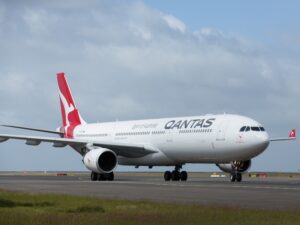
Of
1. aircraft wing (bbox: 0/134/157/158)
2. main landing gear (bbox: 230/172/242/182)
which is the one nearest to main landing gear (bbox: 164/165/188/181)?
aircraft wing (bbox: 0/134/157/158)

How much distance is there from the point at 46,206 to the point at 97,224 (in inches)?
190

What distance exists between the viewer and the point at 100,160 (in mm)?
39969

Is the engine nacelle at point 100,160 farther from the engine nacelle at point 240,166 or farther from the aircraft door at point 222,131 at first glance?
the engine nacelle at point 240,166

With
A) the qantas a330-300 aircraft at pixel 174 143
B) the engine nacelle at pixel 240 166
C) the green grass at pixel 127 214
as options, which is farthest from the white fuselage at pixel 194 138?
the green grass at pixel 127 214

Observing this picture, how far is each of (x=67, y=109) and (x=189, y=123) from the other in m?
17.2

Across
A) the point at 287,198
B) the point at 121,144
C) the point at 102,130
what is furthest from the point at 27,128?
the point at 287,198

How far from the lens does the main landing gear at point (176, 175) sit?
139 ft

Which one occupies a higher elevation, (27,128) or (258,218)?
(27,128)

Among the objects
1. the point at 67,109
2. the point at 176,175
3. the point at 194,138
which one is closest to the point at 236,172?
the point at 194,138

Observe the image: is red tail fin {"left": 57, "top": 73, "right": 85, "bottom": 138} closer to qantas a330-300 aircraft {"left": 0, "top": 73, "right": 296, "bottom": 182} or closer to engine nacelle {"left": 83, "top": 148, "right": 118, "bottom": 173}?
qantas a330-300 aircraft {"left": 0, "top": 73, "right": 296, "bottom": 182}

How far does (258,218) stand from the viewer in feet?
45.6

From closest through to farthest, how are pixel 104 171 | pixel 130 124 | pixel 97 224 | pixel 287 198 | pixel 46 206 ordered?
pixel 97 224 → pixel 46 206 → pixel 287 198 → pixel 104 171 → pixel 130 124

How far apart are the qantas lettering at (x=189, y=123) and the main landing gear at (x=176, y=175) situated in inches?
119

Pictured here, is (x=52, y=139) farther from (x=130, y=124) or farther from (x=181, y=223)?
(x=181, y=223)
